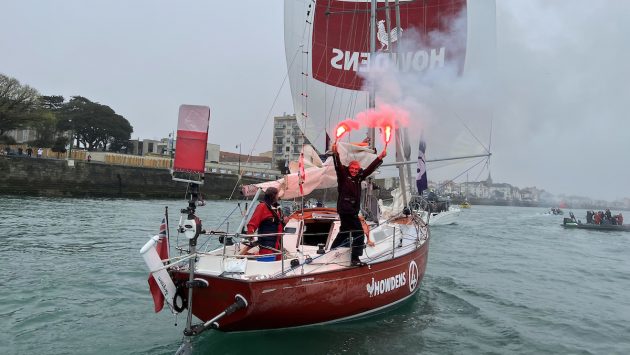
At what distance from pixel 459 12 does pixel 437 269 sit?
24.3 feet

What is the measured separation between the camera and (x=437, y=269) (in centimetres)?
1382

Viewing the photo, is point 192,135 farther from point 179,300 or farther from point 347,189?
point 347,189

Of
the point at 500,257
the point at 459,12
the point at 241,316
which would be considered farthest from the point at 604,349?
the point at 500,257

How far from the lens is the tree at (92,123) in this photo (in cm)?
6800

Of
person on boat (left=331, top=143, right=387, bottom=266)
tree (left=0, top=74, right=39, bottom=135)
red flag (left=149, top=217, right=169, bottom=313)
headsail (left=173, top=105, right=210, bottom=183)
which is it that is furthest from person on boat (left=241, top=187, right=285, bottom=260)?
tree (left=0, top=74, right=39, bottom=135)

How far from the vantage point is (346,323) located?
714cm

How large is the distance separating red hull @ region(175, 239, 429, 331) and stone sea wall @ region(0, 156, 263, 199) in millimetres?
36242

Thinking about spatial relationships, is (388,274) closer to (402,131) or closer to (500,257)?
(402,131)

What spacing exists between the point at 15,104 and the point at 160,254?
48002 mm

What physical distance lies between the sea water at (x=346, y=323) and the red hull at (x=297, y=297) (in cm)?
36

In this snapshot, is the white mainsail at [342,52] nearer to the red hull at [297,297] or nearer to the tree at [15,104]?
the red hull at [297,297]

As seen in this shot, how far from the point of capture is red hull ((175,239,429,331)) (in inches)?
228

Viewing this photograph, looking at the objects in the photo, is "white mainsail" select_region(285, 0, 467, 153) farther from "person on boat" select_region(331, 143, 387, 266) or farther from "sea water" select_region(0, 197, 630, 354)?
"person on boat" select_region(331, 143, 387, 266)

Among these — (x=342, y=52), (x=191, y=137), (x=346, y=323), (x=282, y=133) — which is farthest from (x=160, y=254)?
(x=282, y=133)
